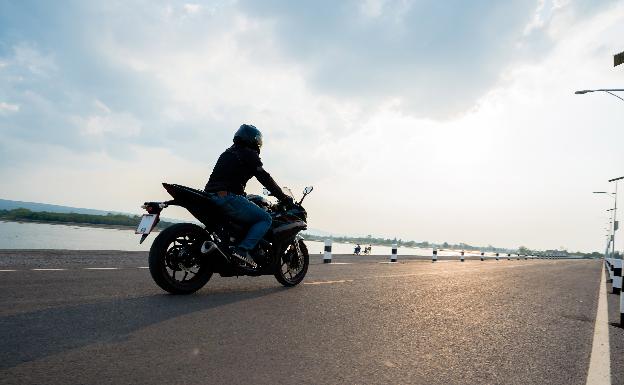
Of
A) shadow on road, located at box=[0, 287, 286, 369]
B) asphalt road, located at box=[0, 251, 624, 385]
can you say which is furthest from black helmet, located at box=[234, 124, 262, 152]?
shadow on road, located at box=[0, 287, 286, 369]

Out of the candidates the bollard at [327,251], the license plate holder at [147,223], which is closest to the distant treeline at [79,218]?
the bollard at [327,251]

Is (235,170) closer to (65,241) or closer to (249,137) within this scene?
(249,137)

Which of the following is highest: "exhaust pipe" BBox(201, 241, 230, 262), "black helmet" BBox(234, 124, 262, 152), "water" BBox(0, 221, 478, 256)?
"black helmet" BBox(234, 124, 262, 152)

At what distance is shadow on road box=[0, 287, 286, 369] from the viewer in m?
2.44

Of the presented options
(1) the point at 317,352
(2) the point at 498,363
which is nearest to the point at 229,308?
(1) the point at 317,352

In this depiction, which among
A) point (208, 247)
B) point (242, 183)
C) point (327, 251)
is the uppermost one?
point (242, 183)

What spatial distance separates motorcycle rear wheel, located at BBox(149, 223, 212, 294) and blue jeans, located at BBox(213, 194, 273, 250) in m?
0.43

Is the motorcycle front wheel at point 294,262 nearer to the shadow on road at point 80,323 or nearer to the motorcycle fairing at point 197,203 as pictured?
the motorcycle fairing at point 197,203

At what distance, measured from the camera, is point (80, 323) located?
Answer: 311cm

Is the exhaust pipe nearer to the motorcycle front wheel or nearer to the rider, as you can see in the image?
the rider

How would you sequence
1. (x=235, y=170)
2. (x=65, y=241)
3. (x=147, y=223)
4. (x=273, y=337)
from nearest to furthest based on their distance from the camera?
1. (x=273, y=337)
2. (x=147, y=223)
3. (x=235, y=170)
4. (x=65, y=241)

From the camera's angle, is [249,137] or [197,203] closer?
[197,203]

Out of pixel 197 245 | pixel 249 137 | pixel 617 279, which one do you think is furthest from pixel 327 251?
pixel 197 245

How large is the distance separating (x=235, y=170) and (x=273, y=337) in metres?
2.69
